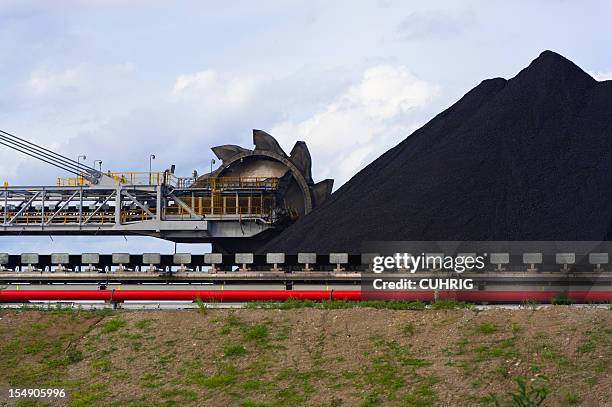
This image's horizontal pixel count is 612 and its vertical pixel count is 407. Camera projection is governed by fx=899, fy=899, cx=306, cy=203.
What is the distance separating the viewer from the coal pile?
142 feet

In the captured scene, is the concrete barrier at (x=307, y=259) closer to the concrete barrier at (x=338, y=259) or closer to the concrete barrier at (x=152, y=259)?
the concrete barrier at (x=338, y=259)

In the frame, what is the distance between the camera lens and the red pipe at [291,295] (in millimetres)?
33750

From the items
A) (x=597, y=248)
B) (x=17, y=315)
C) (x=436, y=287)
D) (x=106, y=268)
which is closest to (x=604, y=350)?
(x=436, y=287)

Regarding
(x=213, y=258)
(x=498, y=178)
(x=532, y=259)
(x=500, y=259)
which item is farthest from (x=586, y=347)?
(x=498, y=178)

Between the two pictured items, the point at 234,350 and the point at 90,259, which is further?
the point at 90,259

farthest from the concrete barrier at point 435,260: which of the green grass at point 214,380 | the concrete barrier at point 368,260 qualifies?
the green grass at point 214,380

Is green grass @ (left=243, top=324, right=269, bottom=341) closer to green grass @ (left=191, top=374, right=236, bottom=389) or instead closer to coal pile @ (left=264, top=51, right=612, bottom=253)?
green grass @ (left=191, top=374, right=236, bottom=389)

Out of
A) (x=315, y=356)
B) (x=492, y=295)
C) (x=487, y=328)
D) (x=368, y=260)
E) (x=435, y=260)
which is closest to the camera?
(x=315, y=356)

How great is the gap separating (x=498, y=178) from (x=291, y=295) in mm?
15731

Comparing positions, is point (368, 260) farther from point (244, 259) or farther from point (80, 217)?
point (80, 217)

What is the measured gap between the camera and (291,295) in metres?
35.6

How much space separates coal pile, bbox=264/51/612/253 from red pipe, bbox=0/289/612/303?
317 inches

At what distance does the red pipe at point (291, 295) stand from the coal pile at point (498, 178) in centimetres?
805

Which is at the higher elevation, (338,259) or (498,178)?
(498,178)
